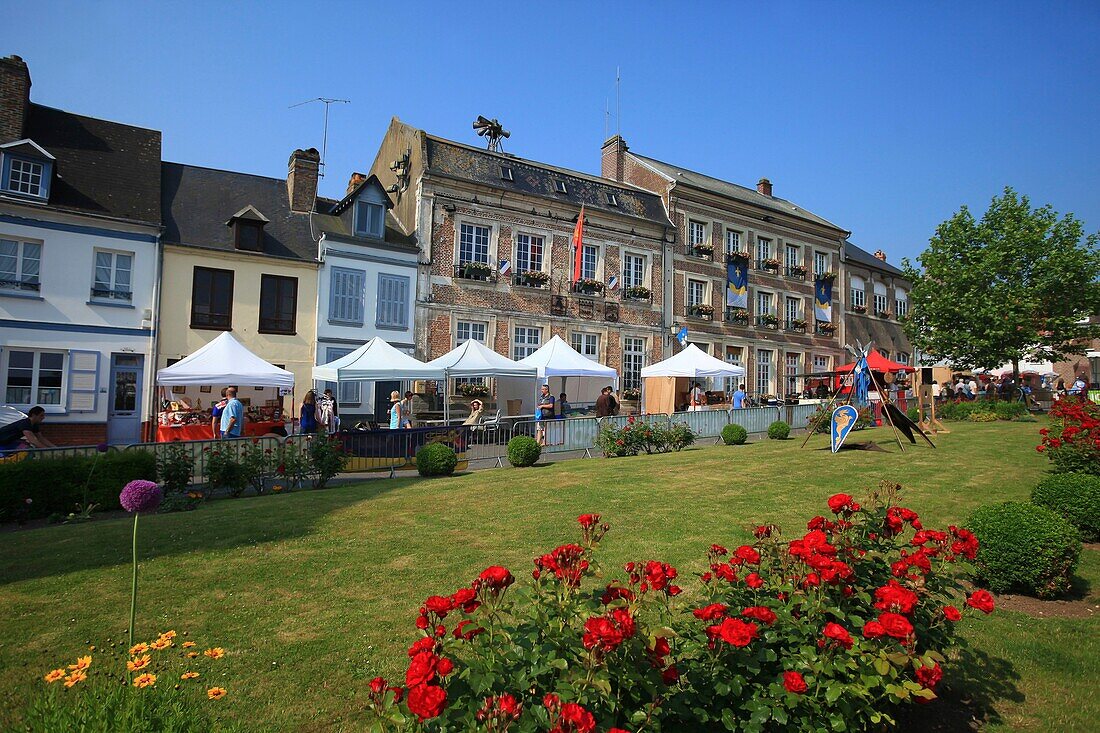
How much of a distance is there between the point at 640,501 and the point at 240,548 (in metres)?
5.12

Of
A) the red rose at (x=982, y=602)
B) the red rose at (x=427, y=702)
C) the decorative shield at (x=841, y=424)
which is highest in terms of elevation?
the decorative shield at (x=841, y=424)

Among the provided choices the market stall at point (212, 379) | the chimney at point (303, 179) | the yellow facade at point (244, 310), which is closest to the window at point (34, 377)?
the yellow facade at point (244, 310)

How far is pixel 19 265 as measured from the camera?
55.6ft

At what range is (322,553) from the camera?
21.7 feet

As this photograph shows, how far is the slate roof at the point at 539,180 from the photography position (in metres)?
22.9

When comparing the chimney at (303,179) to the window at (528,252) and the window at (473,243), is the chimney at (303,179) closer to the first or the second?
the window at (473,243)

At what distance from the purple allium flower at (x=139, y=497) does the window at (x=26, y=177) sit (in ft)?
58.4

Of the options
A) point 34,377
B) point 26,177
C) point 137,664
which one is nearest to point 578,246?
point 26,177

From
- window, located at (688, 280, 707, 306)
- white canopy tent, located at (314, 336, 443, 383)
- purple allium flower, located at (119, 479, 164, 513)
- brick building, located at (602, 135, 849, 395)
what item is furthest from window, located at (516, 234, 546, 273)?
purple allium flower, located at (119, 479, 164, 513)

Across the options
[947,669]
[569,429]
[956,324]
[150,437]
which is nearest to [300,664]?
[947,669]

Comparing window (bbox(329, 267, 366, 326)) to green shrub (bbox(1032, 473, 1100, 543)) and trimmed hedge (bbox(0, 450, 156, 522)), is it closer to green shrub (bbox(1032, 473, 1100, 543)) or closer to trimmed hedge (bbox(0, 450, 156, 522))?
trimmed hedge (bbox(0, 450, 156, 522))

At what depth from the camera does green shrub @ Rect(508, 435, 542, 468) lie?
43.7 ft

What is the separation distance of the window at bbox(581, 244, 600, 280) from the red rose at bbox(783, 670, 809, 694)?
2380cm

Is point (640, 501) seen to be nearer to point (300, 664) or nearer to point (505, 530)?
point (505, 530)
